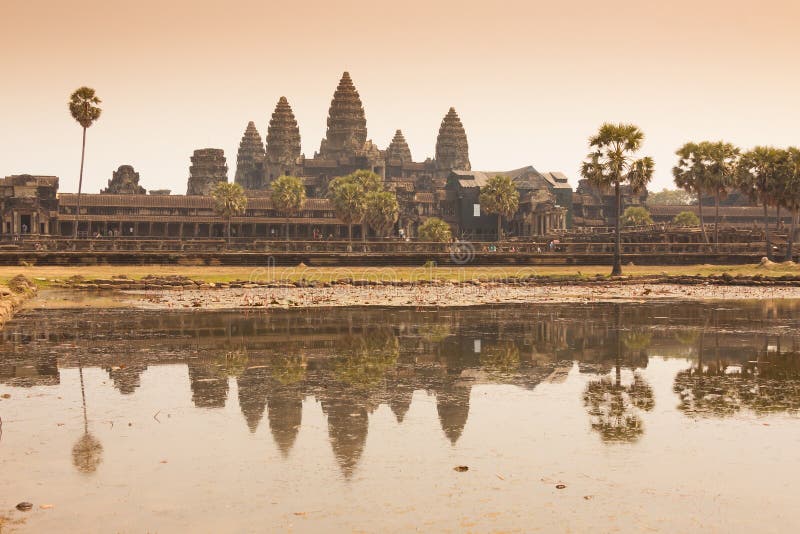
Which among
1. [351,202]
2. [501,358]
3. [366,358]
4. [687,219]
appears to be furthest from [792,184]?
[687,219]

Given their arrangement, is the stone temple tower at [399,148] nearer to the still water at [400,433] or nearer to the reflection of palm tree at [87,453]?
the still water at [400,433]

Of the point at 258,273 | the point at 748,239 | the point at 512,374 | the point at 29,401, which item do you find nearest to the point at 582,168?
the point at 258,273

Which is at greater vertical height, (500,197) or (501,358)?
(500,197)

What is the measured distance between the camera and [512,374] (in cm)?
1706

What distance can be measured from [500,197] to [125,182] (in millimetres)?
65210

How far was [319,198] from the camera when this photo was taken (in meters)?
136

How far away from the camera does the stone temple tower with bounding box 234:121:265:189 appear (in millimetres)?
180250

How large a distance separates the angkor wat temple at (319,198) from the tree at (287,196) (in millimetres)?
2417

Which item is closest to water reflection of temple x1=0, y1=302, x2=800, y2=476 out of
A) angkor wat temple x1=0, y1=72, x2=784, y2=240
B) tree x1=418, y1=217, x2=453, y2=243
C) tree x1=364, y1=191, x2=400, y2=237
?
tree x1=418, y1=217, x2=453, y2=243

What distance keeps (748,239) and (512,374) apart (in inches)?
2710

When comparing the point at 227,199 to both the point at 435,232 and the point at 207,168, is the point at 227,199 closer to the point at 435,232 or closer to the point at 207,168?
the point at 435,232

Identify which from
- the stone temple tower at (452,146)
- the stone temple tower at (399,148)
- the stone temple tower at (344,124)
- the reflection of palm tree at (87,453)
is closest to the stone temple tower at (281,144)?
the stone temple tower at (344,124)

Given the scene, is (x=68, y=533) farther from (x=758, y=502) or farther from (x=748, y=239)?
(x=748, y=239)

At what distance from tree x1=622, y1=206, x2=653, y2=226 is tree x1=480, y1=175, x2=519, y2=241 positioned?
2204 cm
